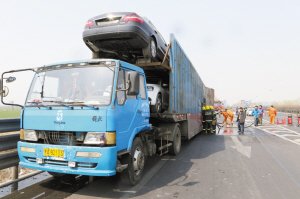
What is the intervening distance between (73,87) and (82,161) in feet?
4.44

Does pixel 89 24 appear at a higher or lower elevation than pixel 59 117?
higher

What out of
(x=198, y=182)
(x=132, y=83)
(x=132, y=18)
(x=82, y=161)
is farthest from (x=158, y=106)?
(x=82, y=161)

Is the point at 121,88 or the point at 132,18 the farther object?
the point at 132,18

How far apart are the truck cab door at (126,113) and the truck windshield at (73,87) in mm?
229

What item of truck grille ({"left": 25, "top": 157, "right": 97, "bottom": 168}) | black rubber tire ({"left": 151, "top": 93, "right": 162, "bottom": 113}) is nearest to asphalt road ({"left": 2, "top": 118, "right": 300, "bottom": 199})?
truck grille ({"left": 25, "top": 157, "right": 97, "bottom": 168})

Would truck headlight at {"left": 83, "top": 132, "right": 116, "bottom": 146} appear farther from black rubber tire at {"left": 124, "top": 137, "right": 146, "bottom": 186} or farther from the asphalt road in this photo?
the asphalt road

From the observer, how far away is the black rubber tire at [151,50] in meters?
7.30

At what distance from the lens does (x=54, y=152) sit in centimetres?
471

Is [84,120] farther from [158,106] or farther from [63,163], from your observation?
[158,106]

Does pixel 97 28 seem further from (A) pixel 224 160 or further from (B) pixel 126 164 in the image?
(A) pixel 224 160

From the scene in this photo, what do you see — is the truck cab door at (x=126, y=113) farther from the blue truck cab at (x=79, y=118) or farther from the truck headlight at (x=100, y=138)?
the truck headlight at (x=100, y=138)

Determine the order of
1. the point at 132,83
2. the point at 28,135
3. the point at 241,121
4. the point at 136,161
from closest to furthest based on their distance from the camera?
1. the point at 132,83
2. the point at 28,135
3. the point at 136,161
4. the point at 241,121

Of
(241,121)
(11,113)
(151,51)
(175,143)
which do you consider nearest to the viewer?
(151,51)

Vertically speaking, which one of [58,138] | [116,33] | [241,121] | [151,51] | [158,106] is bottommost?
[241,121]
